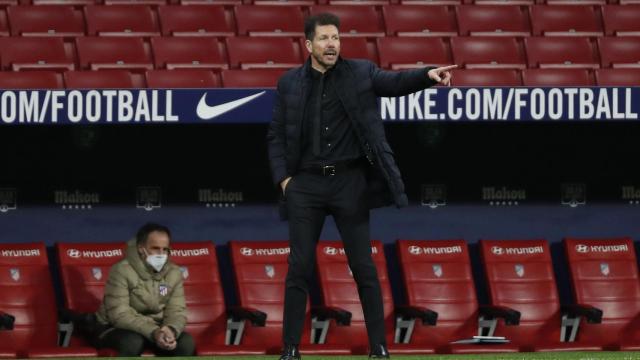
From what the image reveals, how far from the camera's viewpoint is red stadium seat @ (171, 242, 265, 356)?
9016mm

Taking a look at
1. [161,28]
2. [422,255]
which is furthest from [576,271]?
[161,28]

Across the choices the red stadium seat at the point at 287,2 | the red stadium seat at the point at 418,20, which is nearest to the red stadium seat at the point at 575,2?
the red stadium seat at the point at 418,20

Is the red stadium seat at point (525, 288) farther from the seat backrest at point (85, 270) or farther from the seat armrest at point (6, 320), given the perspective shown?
the seat armrest at point (6, 320)

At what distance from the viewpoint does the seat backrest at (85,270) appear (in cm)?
895

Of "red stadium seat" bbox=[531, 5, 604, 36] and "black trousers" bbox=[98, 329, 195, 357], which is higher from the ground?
"red stadium seat" bbox=[531, 5, 604, 36]

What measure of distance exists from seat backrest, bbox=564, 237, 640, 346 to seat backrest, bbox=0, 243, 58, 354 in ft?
11.5

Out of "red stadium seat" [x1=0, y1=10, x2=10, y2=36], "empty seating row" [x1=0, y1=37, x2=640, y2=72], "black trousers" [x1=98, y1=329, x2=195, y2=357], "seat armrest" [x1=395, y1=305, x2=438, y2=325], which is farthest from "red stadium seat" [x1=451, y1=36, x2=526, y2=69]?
"red stadium seat" [x1=0, y1=10, x2=10, y2=36]

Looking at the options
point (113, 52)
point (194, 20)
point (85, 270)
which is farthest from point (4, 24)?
point (85, 270)

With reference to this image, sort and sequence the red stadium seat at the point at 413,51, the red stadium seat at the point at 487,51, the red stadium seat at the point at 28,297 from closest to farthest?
1. the red stadium seat at the point at 28,297
2. the red stadium seat at the point at 413,51
3. the red stadium seat at the point at 487,51

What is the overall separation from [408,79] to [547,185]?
4.47m

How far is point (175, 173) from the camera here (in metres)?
9.76

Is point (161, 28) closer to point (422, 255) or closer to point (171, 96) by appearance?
point (171, 96)

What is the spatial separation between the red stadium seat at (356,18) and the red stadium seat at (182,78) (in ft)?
5.20

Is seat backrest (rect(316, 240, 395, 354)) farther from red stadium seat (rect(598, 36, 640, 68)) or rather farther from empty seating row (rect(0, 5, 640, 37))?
red stadium seat (rect(598, 36, 640, 68))
